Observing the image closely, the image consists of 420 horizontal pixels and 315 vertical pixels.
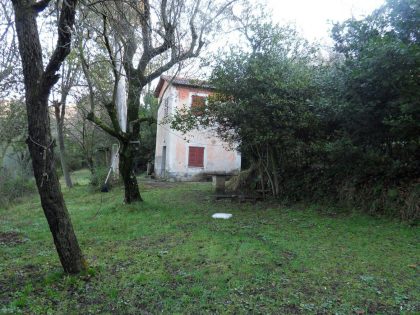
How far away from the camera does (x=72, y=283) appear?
4.29 m

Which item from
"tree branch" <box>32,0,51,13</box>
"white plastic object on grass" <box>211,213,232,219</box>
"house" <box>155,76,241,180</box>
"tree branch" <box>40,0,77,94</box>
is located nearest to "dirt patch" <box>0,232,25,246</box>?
"tree branch" <box>40,0,77,94</box>

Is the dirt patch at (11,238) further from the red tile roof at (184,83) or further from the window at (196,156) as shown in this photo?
the window at (196,156)

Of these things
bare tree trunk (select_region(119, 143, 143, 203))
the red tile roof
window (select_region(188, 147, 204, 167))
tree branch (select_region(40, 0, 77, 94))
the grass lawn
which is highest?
the red tile roof

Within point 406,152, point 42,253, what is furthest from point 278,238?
point 42,253

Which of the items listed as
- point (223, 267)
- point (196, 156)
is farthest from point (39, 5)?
point (196, 156)

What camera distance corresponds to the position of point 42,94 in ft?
13.3

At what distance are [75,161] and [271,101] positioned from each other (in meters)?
23.2

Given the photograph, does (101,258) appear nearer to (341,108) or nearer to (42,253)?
(42,253)

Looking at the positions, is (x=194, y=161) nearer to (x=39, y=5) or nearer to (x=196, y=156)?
(x=196, y=156)

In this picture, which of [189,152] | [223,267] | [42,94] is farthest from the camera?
[189,152]

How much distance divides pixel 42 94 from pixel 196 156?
14805mm

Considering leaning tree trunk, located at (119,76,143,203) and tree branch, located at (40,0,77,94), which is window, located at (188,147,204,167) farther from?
tree branch, located at (40,0,77,94)

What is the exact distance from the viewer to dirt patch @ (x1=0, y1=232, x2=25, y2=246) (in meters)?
6.54

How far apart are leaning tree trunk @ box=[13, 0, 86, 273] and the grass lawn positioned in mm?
842
